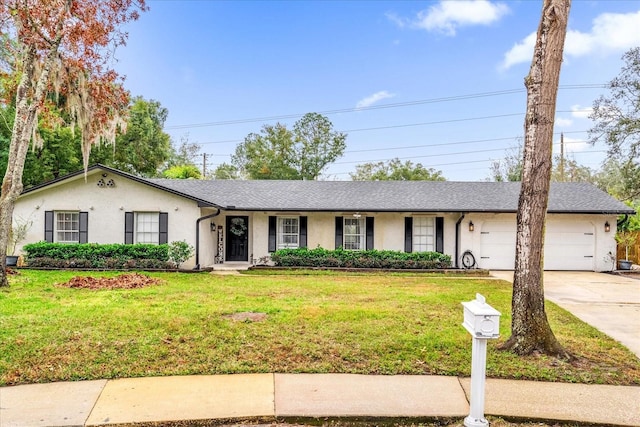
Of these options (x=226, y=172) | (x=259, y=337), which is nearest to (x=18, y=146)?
(x=259, y=337)

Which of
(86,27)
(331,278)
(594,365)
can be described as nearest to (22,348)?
(594,365)

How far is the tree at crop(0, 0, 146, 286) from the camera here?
9727mm

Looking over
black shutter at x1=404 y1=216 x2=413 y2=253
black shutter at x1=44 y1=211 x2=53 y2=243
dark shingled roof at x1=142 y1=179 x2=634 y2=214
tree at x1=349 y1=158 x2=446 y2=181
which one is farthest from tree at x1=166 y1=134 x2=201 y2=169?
A: black shutter at x1=404 y1=216 x2=413 y2=253

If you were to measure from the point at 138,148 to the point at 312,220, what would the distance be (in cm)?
1486

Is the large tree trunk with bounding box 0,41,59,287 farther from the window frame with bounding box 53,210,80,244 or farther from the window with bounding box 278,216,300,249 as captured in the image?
the window with bounding box 278,216,300,249

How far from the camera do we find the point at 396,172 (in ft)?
112

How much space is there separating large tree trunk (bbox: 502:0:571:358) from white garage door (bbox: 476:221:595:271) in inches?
417

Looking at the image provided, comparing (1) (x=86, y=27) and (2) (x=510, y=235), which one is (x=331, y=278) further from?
(1) (x=86, y=27)

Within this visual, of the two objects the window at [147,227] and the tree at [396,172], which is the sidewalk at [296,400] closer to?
the window at [147,227]

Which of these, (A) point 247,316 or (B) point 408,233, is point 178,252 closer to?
(A) point 247,316

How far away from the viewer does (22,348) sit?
4.68 m

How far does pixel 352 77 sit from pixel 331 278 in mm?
15243

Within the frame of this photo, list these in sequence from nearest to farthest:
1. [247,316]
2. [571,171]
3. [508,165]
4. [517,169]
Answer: [247,316] → [517,169] → [508,165] → [571,171]

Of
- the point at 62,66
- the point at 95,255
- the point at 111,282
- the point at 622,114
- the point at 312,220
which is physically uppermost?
the point at 622,114
